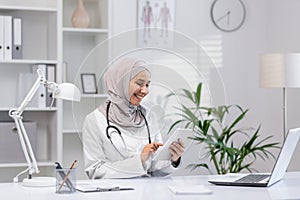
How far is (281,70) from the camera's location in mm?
4062

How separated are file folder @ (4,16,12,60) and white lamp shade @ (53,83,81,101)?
1691 mm

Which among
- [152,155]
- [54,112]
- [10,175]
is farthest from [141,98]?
[10,175]

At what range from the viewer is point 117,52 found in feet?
8.43

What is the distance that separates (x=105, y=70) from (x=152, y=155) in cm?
40

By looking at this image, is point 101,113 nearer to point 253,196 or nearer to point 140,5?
point 253,196

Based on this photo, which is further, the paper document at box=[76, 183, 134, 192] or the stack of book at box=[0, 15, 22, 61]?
the stack of book at box=[0, 15, 22, 61]

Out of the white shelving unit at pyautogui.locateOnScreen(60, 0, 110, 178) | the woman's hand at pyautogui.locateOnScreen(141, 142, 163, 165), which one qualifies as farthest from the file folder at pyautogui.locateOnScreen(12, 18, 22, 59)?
the woman's hand at pyautogui.locateOnScreen(141, 142, 163, 165)

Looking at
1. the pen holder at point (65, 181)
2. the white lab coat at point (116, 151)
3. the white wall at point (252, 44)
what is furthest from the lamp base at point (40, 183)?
the white wall at point (252, 44)

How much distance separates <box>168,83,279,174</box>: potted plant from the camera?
2.64m

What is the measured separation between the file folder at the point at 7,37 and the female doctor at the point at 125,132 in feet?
5.33

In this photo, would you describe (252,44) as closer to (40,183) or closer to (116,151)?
(116,151)

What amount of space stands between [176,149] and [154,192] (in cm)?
40

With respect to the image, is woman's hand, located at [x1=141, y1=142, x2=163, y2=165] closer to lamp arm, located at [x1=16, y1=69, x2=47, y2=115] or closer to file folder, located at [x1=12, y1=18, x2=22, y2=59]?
lamp arm, located at [x1=16, y1=69, x2=47, y2=115]

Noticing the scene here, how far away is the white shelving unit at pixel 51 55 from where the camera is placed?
13.5 ft
